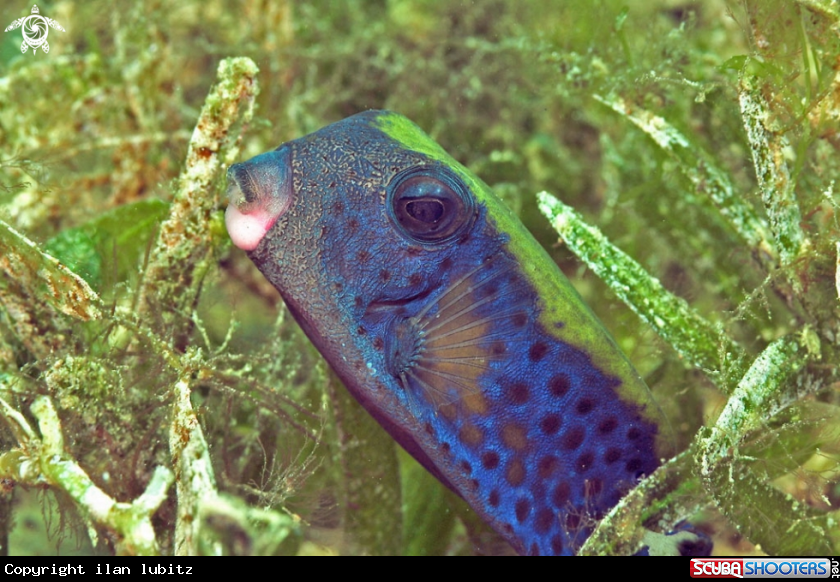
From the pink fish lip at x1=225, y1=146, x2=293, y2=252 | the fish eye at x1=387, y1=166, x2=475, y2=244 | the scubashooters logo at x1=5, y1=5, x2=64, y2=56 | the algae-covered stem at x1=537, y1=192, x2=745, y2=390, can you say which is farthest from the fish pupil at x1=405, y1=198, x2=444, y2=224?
the scubashooters logo at x1=5, y1=5, x2=64, y2=56

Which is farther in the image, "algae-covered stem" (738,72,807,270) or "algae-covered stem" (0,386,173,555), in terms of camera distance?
"algae-covered stem" (738,72,807,270)

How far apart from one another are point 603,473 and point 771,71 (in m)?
1.49

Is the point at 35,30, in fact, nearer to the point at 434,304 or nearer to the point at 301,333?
the point at 301,333

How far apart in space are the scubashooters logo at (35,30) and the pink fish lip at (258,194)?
→ 268cm

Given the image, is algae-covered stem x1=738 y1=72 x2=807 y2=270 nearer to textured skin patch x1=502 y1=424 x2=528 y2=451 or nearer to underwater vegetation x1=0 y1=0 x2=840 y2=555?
underwater vegetation x1=0 y1=0 x2=840 y2=555

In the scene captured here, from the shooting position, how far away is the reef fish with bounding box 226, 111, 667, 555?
2002mm

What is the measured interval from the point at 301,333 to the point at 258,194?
103 cm

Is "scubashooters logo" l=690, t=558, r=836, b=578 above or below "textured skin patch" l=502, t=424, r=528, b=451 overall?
below

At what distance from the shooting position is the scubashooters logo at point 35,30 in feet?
12.5

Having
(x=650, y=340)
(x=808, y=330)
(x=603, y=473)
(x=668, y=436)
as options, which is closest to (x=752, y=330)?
(x=650, y=340)

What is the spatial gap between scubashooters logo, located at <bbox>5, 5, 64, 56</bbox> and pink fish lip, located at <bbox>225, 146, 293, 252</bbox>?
8.80ft

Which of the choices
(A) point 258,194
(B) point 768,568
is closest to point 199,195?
(A) point 258,194

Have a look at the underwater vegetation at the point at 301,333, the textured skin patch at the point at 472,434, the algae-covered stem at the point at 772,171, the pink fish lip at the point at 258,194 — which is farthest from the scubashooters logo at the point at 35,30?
the algae-covered stem at the point at 772,171

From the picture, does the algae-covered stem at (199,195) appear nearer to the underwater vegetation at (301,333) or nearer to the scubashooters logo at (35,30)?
the underwater vegetation at (301,333)
